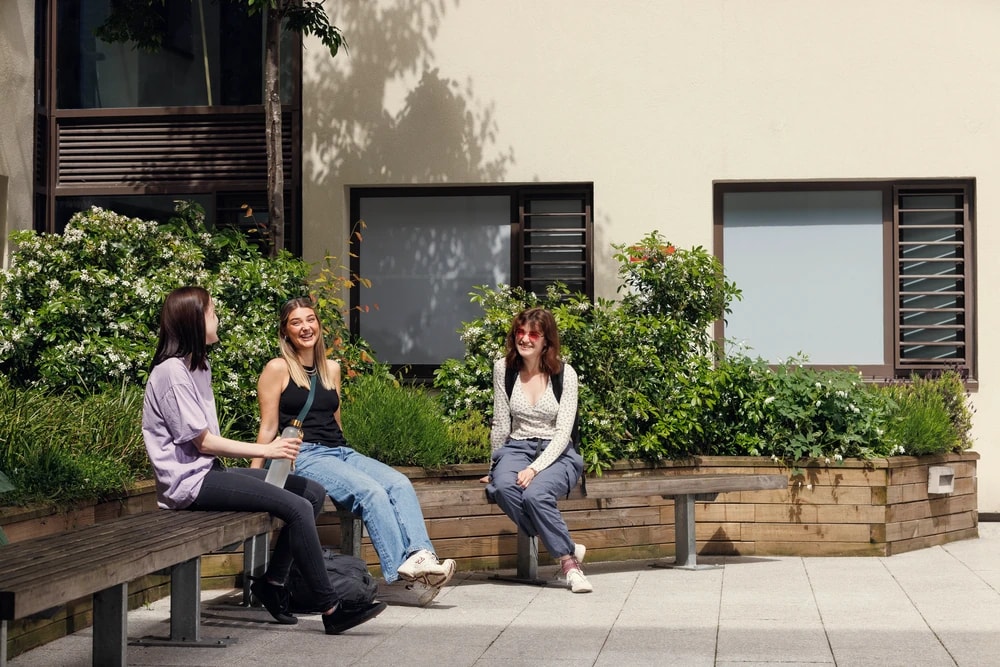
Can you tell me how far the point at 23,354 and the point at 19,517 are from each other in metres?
3.40

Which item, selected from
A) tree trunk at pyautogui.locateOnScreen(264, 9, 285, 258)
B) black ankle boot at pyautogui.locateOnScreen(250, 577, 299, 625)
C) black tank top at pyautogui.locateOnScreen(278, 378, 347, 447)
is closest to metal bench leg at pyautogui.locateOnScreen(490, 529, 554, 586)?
black tank top at pyautogui.locateOnScreen(278, 378, 347, 447)

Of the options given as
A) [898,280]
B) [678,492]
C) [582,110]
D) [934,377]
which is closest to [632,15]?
[582,110]

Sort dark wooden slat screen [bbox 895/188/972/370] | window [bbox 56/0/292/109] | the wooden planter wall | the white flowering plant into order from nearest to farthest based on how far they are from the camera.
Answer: the wooden planter wall, the white flowering plant, dark wooden slat screen [bbox 895/188/972/370], window [bbox 56/0/292/109]

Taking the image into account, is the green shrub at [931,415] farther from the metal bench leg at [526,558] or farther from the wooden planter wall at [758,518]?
the metal bench leg at [526,558]

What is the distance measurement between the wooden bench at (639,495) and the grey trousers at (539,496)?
0.14 meters

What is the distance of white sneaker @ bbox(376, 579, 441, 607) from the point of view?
23.7ft

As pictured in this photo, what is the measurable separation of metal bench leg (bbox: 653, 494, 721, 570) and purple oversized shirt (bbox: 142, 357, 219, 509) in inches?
145

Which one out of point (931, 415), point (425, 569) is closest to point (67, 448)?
point (425, 569)

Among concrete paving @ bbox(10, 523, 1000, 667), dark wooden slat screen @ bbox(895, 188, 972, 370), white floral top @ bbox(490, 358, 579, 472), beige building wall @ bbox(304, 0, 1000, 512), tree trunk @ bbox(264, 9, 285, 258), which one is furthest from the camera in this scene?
dark wooden slat screen @ bbox(895, 188, 972, 370)

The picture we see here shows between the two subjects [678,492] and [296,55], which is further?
[296,55]

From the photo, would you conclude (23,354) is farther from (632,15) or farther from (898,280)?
(898,280)

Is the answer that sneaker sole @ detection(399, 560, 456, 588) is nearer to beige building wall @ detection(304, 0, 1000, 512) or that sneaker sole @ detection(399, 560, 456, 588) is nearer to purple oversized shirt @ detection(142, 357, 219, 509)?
purple oversized shirt @ detection(142, 357, 219, 509)

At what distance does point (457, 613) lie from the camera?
7215mm

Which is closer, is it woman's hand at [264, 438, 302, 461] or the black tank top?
woman's hand at [264, 438, 302, 461]
